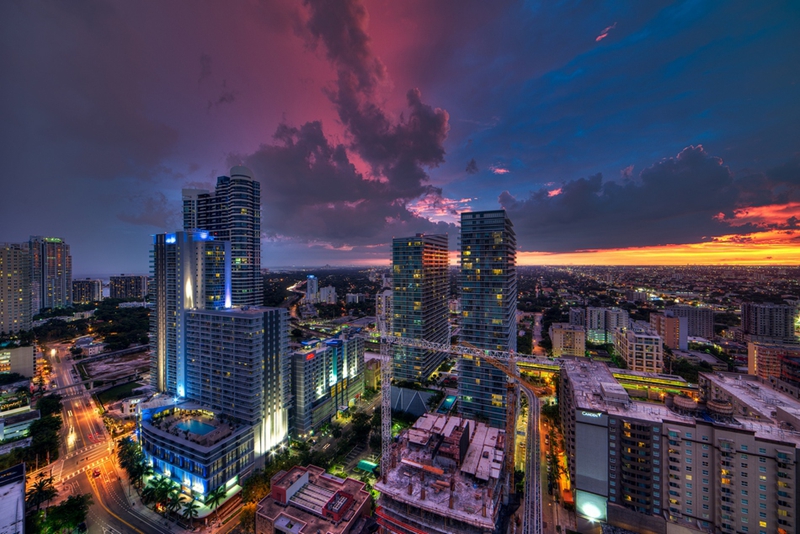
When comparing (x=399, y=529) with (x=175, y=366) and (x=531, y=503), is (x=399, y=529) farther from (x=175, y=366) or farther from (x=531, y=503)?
(x=175, y=366)

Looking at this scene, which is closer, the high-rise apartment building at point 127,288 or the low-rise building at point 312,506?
the low-rise building at point 312,506

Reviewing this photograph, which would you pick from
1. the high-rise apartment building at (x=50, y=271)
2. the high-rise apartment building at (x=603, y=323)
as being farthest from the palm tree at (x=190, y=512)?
the high-rise apartment building at (x=50, y=271)

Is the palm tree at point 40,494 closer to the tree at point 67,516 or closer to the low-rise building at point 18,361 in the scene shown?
the tree at point 67,516

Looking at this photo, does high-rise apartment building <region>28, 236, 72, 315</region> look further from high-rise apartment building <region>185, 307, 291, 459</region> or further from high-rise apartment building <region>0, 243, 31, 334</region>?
high-rise apartment building <region>185, 307, 291, 459</region>

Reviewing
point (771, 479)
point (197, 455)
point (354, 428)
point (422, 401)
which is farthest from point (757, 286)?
point (197, 455)

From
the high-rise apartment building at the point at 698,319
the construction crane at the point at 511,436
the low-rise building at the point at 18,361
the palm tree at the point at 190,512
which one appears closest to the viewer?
the palm tree at the point at 190,512

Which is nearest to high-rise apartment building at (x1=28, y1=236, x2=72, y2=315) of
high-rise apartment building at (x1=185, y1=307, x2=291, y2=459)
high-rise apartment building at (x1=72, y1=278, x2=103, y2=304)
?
high-rise apartment building at (x1=72, y1=278, x2=103, y2=304)

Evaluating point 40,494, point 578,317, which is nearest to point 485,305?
point 40,494
